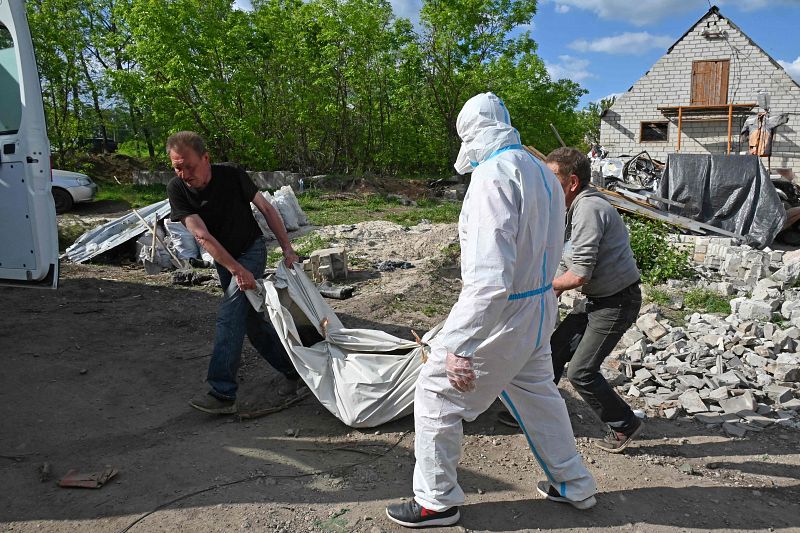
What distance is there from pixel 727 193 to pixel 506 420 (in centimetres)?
1077

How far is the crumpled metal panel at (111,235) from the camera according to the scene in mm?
9508

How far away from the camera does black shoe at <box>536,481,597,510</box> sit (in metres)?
2.88

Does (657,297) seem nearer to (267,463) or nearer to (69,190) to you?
(267,463)

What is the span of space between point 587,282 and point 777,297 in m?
5.09

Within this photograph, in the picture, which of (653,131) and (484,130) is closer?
(484,130)

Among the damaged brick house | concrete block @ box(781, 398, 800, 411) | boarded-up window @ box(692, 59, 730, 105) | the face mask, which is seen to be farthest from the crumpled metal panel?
boarded-up window @ box(692, 59, 730, 105)

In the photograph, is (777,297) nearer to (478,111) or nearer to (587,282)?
(587,282)

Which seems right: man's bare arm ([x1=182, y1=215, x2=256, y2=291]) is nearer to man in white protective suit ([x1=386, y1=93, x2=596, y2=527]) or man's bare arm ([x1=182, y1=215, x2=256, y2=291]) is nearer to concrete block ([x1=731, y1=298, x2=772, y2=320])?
man in white protective suit ([x1=386, y1=93, x2=596, y2=527])

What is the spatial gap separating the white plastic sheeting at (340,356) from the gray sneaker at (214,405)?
20.7 inches

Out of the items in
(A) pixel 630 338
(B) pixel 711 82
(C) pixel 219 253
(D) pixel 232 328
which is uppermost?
(B) pixel 711 82

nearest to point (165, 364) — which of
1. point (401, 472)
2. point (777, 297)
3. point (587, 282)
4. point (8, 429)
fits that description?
point (8, 429)

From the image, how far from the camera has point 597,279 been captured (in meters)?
3.39

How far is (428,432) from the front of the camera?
2627mm

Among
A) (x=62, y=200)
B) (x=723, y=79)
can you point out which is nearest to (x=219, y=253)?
(x=62, y=200)
